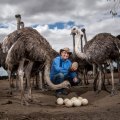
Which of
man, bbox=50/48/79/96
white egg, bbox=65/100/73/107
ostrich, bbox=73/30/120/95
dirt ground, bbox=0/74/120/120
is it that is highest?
ostrich, bbox=73/30/120/95

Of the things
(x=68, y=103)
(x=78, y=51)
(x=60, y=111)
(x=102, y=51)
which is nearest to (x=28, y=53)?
(x=68, y=103)

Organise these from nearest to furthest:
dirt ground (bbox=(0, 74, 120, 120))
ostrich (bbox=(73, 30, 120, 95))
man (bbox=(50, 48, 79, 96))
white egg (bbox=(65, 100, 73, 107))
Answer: dirt ground (bbox=(0, 74, 120, 120)) < white egg (bbox=(65, 100, 73, 107)) < man (bbox=(50, 48, 79, 96)) < ostrich (bbox=(73, 30, 120, 95))

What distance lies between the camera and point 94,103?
8383mm

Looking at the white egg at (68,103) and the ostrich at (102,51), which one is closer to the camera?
the white egg at (68,103)

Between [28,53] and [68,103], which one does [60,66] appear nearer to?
[28,53]

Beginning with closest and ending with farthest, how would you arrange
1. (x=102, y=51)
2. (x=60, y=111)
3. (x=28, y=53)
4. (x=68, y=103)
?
(x=60, y=111)
(x=68, y=103)
(x=28, y=53)
(x=102, y=51)

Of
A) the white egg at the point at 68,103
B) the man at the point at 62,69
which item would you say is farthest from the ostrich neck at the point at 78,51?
the white egg at the point at 68,103

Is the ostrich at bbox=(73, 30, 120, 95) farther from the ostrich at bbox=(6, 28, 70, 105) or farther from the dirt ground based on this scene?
the ostrich at bbox=(6, 28, 70, 105)

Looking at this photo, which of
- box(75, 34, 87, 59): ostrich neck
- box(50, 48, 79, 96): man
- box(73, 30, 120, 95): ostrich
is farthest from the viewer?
box(75, 34, 87, 59): ostrich neck

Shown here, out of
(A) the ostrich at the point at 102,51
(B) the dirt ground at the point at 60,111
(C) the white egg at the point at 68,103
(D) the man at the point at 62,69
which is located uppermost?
(A) the ostrich at the point at 102,51

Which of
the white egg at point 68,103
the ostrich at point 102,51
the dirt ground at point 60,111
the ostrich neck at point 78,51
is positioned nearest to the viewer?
the dirt ground at point 60,111

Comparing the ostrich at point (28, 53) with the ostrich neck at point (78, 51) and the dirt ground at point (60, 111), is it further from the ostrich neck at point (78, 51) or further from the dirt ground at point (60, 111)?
the ostrich neck at point (78, 51)

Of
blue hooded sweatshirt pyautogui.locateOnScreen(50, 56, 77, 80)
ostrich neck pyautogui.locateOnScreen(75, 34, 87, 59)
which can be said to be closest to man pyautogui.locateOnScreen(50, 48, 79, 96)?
blue hooded sweatshirt pyautogui.locateOnScreen(50, 56, 77, 80)

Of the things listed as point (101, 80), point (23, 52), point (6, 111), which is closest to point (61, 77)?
point (101, 80)
